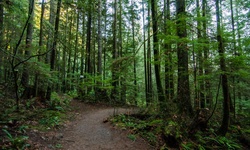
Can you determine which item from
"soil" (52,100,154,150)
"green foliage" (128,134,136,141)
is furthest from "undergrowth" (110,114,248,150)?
"soil" (52,100,154,150)

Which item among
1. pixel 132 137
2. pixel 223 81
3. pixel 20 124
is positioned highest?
pixel 223 81

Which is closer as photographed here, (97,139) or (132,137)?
(97,139)

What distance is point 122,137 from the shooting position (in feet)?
18.3

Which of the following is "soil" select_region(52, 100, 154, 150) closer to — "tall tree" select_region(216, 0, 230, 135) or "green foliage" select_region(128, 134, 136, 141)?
"green foliage" select_region(128, 134, 136, 141)

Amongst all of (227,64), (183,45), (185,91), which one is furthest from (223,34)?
(185,91)

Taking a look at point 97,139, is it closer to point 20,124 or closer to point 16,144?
point 16,144

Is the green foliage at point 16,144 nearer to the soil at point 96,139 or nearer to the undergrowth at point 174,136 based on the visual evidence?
the soil at point 96,139

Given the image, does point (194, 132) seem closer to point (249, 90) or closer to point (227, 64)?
point (227, 64)

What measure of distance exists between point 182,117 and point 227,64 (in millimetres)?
2696

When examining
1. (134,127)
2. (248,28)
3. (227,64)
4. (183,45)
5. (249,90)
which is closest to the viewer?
(183,45)

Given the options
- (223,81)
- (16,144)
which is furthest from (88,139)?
(223,81)

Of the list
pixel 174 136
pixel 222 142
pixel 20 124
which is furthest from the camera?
pixel 222 142

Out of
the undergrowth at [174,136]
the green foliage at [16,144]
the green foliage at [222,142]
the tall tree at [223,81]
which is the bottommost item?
the green foliage at [222,142]

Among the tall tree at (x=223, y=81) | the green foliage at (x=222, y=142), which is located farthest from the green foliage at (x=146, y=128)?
the tall tree at (x=223, y=81)
